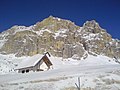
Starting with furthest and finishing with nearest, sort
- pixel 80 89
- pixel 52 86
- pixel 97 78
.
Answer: pixel 97 78
pixel 52 86
pixel 80 89

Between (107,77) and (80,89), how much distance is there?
5.37m

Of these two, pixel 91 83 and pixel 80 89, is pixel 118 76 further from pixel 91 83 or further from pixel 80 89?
pixel 80 89

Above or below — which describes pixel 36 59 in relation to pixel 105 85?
above

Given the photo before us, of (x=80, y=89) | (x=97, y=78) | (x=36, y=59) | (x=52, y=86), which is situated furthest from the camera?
(x=36, y=59)

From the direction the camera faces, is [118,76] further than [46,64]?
No

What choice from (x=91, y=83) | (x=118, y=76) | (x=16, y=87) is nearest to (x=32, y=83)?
(x=16, y=87)

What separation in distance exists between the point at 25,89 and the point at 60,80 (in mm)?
4251

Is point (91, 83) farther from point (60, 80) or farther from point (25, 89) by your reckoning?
point (25, 89)

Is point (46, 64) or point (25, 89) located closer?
point (25, 89)

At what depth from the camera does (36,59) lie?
61.8 m

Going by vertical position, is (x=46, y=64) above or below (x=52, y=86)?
above

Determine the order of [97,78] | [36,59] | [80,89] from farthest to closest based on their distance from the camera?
[36,59]
[97,78]
[80,89]

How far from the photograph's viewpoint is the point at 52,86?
90.9ft

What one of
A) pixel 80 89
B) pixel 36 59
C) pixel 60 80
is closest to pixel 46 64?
pixel 36 59
